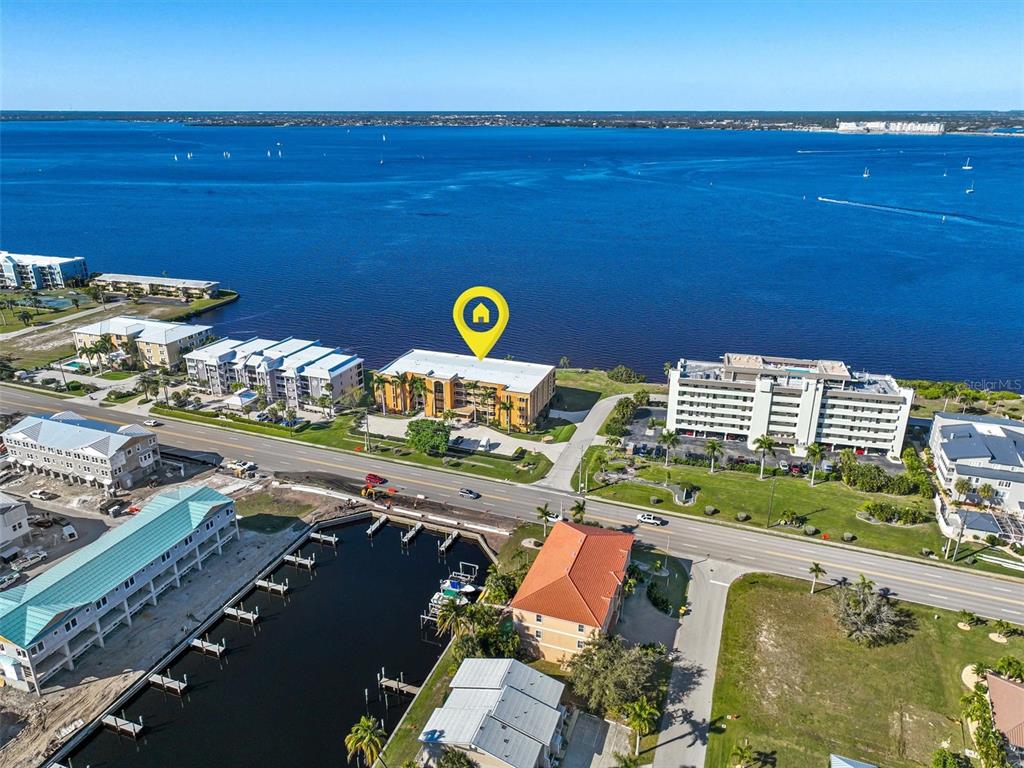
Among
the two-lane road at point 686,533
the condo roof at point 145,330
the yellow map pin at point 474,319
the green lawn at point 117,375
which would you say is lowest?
the two-lane road at point 686,533

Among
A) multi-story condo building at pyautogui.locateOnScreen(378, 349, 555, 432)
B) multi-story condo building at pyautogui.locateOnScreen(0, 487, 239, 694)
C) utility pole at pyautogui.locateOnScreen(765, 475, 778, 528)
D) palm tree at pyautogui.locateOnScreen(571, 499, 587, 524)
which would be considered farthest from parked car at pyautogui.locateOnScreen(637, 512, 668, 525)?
multi-story condo building at pyautogui.locateOnScreen(0, 487, 239, 694)

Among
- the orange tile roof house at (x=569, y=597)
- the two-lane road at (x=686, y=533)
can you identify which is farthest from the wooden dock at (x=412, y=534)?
the orange tile roof house at (x=569, y=597)

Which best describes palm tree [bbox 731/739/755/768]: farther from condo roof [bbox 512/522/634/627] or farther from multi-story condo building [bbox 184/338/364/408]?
multi-story condo building [bbox 184/338/364/408]

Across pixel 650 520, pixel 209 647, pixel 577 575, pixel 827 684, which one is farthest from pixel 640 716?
pixel 209 647

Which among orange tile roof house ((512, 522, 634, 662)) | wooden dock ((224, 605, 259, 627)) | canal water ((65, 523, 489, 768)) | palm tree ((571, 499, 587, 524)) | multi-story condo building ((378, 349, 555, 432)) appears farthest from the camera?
multi-story condo building ((378, 349, 555, 432))

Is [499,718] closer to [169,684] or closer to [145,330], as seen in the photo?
[169,684]

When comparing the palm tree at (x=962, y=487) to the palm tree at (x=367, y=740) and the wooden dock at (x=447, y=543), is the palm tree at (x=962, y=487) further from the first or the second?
the palm tree at (x=367, y=740)
